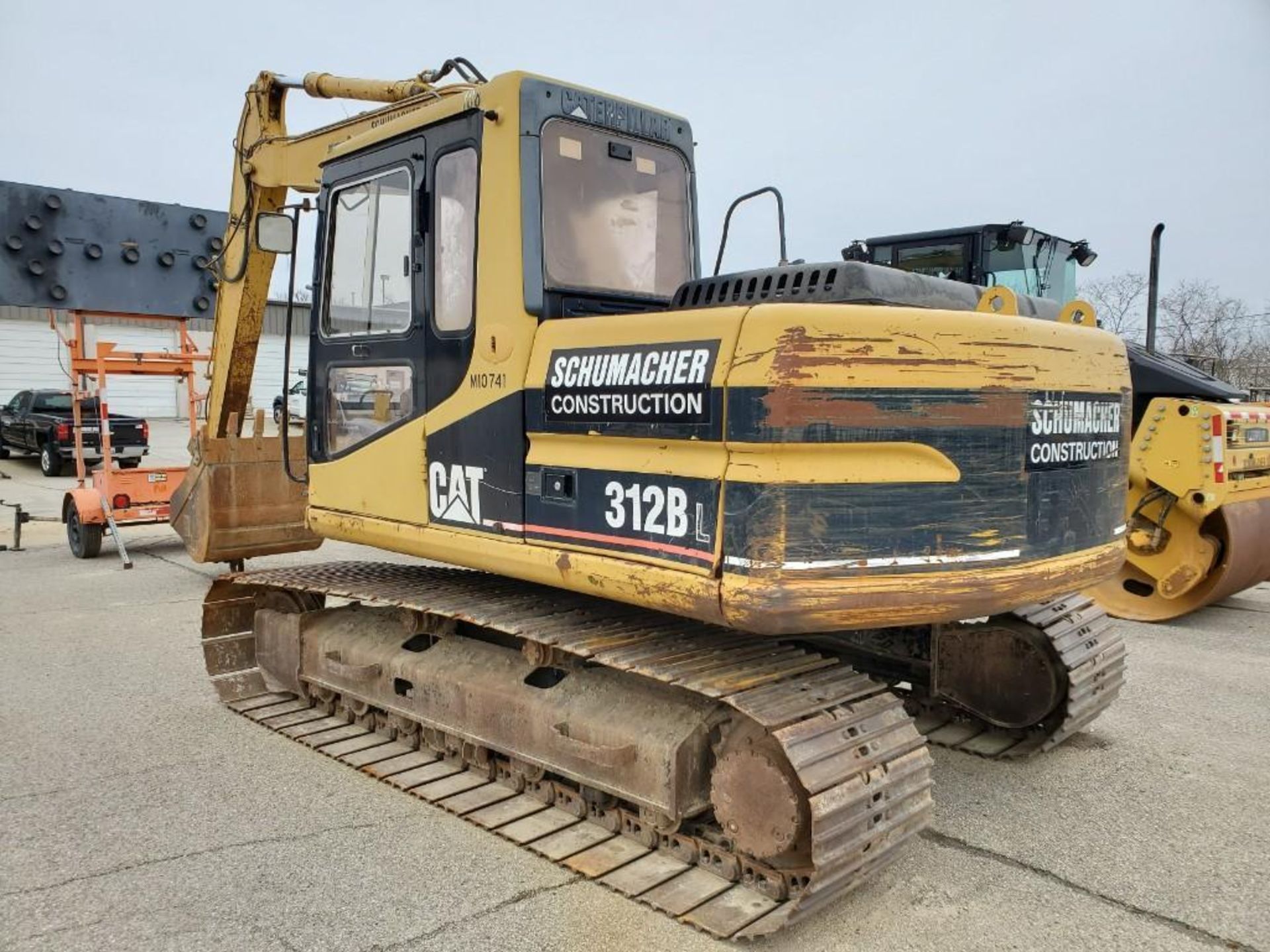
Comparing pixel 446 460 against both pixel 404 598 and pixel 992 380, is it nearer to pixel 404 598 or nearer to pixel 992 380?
pixel 404 598

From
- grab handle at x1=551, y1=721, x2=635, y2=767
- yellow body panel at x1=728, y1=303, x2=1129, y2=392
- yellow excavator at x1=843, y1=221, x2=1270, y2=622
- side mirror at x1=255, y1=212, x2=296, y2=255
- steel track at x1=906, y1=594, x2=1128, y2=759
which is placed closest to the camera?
yellow body panel at x1=728, y1=303, x2=1129, y2=392

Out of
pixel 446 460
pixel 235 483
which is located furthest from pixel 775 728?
pixel 235 483

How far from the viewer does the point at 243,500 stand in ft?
20.2

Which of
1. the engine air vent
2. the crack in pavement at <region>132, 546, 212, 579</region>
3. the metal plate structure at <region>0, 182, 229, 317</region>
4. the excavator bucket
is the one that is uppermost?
the metal plate structure at <region>0, 182, 229, 317</region>

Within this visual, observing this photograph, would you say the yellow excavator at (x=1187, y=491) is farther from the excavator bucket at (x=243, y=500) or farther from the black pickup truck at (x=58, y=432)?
the black pickup truck at (x=58, y=432)

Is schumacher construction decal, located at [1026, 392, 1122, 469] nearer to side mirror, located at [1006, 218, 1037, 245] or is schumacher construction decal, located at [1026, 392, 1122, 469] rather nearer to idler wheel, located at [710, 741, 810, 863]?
idler wheel, located at [710, 741, 810, 863]

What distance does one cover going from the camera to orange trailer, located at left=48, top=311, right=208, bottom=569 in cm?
988

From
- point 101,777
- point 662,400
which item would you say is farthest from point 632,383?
point 101,777

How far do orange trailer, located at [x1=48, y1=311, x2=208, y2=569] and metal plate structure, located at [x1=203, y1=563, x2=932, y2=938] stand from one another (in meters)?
6.22

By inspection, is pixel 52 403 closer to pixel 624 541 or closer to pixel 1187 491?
pixel 1187 491

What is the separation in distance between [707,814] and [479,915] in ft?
2.97

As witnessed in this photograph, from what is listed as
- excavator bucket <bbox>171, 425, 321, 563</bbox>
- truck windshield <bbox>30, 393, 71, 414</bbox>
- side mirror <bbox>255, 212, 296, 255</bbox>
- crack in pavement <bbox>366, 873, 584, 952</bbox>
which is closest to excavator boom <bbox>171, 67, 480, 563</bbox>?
excavator bucket <bbox>171, 425, 321, 563</bbox>

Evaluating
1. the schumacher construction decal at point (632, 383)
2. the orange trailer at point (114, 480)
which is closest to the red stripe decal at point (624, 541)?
the schumacher construction decal at point (632, 383)

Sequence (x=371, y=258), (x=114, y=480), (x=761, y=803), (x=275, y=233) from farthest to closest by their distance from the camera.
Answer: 1. (x=114, y=480)
2. (x=275, y=233)
3. (x=371, y=258)
4. (x=761, y=803)
